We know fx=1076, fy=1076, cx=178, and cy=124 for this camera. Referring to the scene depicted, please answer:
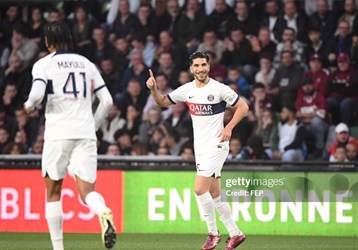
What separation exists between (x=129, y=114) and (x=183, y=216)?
10.8 feet

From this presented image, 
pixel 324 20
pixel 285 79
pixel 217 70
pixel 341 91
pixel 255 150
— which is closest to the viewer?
pixel 255 150

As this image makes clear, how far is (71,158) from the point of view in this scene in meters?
9.57

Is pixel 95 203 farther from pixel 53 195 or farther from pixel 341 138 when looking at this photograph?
pixel 341 138

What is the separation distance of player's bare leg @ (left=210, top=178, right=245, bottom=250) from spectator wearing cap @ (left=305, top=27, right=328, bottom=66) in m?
6.42

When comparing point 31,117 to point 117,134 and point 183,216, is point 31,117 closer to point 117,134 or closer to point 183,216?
point 117,134

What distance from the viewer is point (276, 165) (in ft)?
50.6

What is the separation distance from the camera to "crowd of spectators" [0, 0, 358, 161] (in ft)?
56.6

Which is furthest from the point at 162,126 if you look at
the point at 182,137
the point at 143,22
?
the point at 143,22

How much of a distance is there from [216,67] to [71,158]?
8777 millimetres

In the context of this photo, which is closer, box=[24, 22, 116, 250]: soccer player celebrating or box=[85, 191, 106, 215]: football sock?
box=[85, 191, 106, 215]: football sock

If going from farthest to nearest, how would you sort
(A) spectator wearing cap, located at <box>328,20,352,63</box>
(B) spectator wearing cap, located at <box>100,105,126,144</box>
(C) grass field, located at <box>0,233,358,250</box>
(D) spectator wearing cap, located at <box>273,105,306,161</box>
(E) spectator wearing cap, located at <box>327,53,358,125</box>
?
1. (B) spectator wearing cap, located at <box>100,105,126,144</box>
2. (A) spectator wearing cap, located at <box>328,20,352,63</box>
3. (E) spectator wearing cap, located at <box>327,53,358,125</box>
4. (D) spectator wearing cap, located at <box>273,105,306,161</box>
5. (C) grass field, located at <box>0,233,358,250</box>

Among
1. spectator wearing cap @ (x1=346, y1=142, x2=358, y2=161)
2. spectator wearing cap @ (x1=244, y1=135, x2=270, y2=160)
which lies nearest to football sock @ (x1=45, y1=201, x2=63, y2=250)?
spectator wearing cap @ (x1=244, y1=135, x2=270, y2=160)

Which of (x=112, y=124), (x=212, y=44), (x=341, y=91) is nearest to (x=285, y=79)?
(x=341, y=91)

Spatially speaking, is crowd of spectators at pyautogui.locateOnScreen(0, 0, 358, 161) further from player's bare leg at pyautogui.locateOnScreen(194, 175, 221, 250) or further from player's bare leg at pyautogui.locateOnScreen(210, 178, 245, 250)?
player's bare leg at pyautogui.locateOnScreen(194, 175, 221, 250)
